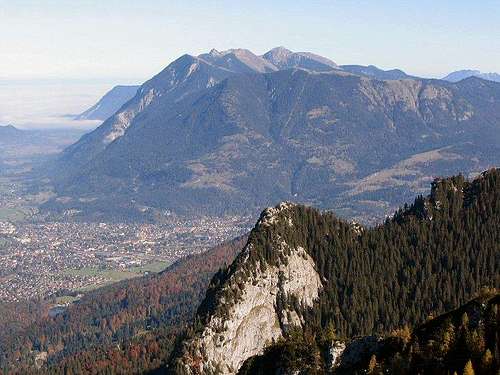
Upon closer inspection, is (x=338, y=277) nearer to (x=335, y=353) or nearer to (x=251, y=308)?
(x=251, y=308)

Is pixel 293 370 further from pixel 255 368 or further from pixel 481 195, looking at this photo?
pixel 481 195

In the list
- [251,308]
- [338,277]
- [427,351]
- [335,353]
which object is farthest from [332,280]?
[427,351]

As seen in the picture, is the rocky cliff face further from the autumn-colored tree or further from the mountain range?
the autumn-colored tree

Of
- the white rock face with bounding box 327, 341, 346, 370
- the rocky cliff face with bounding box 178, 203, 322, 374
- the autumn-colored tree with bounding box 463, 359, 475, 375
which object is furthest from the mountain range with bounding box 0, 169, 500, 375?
the autumn-colored tree with bounding box 463, 359, 475, 375

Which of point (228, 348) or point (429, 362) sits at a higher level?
point (429, 362)

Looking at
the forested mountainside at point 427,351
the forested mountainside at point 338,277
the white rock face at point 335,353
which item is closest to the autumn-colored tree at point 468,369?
the forested mountainside at point 427,351

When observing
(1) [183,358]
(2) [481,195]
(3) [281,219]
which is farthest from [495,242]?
(1) [183,358]

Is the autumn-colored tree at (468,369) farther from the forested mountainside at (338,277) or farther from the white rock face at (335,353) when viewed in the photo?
the forested mountainside at (338,277)
